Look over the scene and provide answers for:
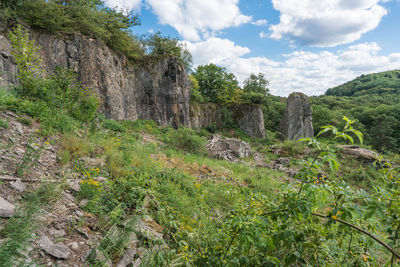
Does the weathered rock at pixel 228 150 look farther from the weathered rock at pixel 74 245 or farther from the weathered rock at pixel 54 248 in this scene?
the weathered rock at pixel 54 248

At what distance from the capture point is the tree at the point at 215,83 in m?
25.2

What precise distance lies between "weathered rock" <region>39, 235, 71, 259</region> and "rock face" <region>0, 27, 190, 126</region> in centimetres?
797

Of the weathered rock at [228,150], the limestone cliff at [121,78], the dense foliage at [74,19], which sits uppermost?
the dense foliage at [74,19]

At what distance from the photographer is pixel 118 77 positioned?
1385 cm

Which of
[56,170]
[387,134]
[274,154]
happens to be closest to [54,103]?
[56,170]

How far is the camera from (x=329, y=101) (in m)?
50.1

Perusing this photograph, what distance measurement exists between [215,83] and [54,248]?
25668 mm

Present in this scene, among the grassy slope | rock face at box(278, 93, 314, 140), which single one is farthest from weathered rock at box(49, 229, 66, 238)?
rock face at box(278, 93, 314, 140)

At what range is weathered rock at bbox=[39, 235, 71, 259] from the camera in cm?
179

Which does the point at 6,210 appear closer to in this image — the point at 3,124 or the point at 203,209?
the point at 3,124

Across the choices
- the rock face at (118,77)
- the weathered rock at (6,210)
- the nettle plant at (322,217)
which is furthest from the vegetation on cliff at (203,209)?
the rock face at (118,77)

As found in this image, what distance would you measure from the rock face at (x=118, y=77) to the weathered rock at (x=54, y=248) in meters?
7.97

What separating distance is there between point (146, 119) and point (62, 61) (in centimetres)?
707

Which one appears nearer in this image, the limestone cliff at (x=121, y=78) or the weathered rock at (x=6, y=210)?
the weathered rock at (x=6, y=210)
